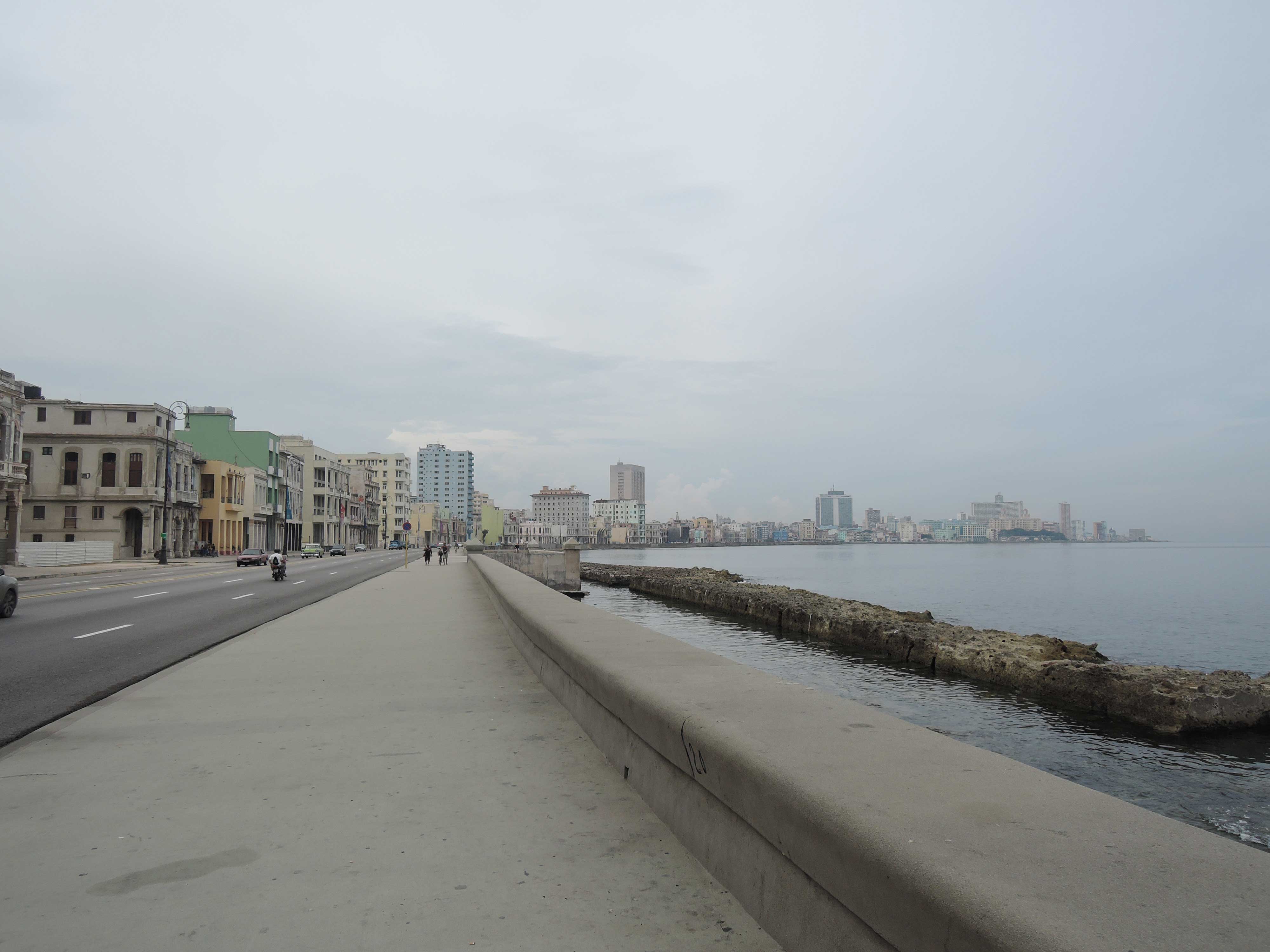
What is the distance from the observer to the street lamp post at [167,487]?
49500mm

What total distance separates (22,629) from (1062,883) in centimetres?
1615

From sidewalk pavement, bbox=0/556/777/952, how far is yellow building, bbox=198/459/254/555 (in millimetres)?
71844

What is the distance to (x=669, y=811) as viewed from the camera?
154 inches

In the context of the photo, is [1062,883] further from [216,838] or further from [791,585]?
[791,585]

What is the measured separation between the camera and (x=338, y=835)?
3832 mm

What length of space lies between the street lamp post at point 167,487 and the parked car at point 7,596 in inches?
1408

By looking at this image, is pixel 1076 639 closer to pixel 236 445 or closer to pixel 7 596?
pixel 7 596

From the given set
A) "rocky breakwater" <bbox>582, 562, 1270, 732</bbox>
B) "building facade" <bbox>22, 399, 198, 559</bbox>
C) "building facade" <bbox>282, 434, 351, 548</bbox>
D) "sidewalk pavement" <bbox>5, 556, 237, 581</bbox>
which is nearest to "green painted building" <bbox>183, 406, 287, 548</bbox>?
"building facade" <bbox>282, 434, 351, 548</bbox>

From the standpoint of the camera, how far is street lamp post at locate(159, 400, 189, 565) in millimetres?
49500

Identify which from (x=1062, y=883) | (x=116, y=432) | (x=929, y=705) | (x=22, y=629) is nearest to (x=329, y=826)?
(x=1062, y=883)

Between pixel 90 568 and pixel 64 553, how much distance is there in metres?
4.43

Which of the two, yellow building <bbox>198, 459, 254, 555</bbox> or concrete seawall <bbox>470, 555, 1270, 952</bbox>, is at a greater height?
yellow building <bbox>198, 459, 254, 555</bbox>

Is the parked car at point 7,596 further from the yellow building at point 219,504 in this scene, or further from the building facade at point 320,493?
the building facade at point 320,493

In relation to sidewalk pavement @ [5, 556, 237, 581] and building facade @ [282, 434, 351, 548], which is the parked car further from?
building facade @ [282, 434, 351, 548]
